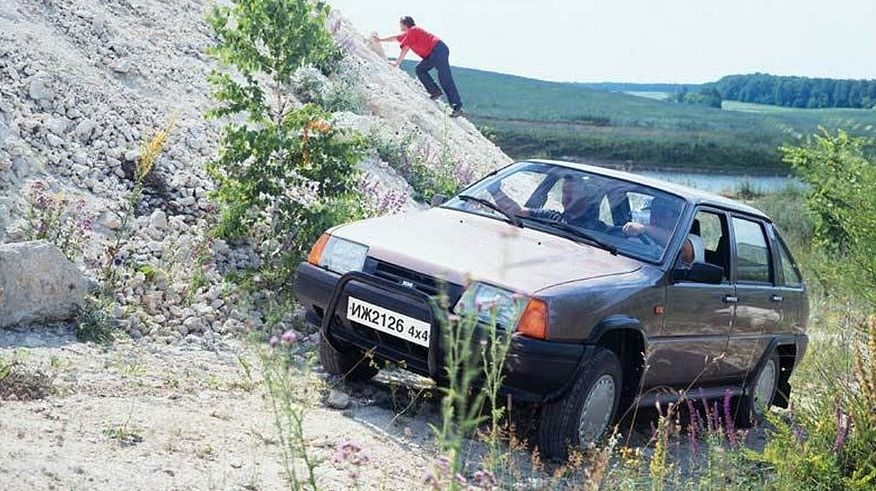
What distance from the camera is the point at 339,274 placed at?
7.61m

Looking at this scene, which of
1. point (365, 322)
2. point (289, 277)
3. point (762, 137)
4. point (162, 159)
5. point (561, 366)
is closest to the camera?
point (561, 366)

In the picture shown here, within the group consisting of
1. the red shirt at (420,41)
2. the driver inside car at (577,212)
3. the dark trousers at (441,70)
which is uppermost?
the red shirt at (420,41)

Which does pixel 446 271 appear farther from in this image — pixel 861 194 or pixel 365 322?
pixel 861 194

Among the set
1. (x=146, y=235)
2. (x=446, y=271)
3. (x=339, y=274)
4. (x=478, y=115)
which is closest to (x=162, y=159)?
(x=146, y=235)

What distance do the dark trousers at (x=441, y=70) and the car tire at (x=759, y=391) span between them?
1253 centimetres

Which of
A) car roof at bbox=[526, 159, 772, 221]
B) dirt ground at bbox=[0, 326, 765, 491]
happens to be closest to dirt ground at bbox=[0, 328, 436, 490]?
dirt ground at bbox=[0, 326, 765, 491]

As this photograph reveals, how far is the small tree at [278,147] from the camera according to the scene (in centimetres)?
1049

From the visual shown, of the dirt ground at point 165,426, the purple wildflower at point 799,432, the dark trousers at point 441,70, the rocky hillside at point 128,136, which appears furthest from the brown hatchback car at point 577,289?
the dark trousers at point 441,70

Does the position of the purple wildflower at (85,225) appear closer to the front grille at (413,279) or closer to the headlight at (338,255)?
the headlight at (338,255)

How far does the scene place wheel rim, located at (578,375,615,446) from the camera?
7.21 m

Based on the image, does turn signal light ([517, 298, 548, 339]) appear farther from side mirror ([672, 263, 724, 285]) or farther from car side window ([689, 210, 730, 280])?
car side window ([689, 210, 730, 280])

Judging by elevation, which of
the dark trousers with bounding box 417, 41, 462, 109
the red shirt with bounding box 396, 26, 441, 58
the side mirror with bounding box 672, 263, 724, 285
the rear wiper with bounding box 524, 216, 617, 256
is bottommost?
the side mirror with bounding box 672, 263, 724, 285

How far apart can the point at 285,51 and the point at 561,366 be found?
5.00m

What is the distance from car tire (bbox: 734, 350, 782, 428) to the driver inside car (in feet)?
6.18
